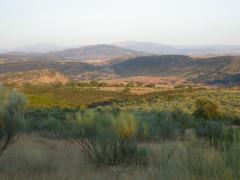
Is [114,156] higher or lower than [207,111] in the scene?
higher

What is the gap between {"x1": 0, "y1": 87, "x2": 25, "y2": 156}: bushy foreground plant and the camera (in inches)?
322

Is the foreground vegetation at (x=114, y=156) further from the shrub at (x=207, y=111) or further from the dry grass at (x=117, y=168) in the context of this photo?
the shrub at (x=207, y=111)

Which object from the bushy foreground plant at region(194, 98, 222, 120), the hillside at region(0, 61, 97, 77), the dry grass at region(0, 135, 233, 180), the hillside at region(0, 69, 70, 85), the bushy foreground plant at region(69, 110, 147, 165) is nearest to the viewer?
the dry grass at region(0, 135, 233, 180)

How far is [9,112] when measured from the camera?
833 cm

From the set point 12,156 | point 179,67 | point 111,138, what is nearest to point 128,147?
point 111,138

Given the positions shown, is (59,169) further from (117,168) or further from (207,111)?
(207,111)

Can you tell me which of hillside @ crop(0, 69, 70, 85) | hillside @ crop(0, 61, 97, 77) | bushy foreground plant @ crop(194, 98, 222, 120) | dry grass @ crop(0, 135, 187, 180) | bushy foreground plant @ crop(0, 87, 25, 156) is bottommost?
hillside @ crop(0, 61, 97, 77)

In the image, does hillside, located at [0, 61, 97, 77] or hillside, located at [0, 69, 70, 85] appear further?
hillside, located at [0, 61, 97, 77]

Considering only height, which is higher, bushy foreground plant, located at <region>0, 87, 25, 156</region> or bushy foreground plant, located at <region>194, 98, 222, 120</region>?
bushy foreground plant, located at <region>0, 87, 25, 156</region>

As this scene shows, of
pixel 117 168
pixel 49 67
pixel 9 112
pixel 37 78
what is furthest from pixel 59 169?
pixel 49 67

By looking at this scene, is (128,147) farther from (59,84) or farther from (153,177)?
(59,84)

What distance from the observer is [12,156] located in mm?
10055

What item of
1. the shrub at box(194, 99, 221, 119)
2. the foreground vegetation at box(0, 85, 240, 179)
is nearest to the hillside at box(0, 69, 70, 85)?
the shrub at box(194, 99, 221, 119)

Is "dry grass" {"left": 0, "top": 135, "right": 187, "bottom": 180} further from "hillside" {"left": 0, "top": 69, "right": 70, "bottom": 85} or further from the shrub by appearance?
"hillside" {"left": 0, "top": 69, "right": 70, "bottom": 85}
